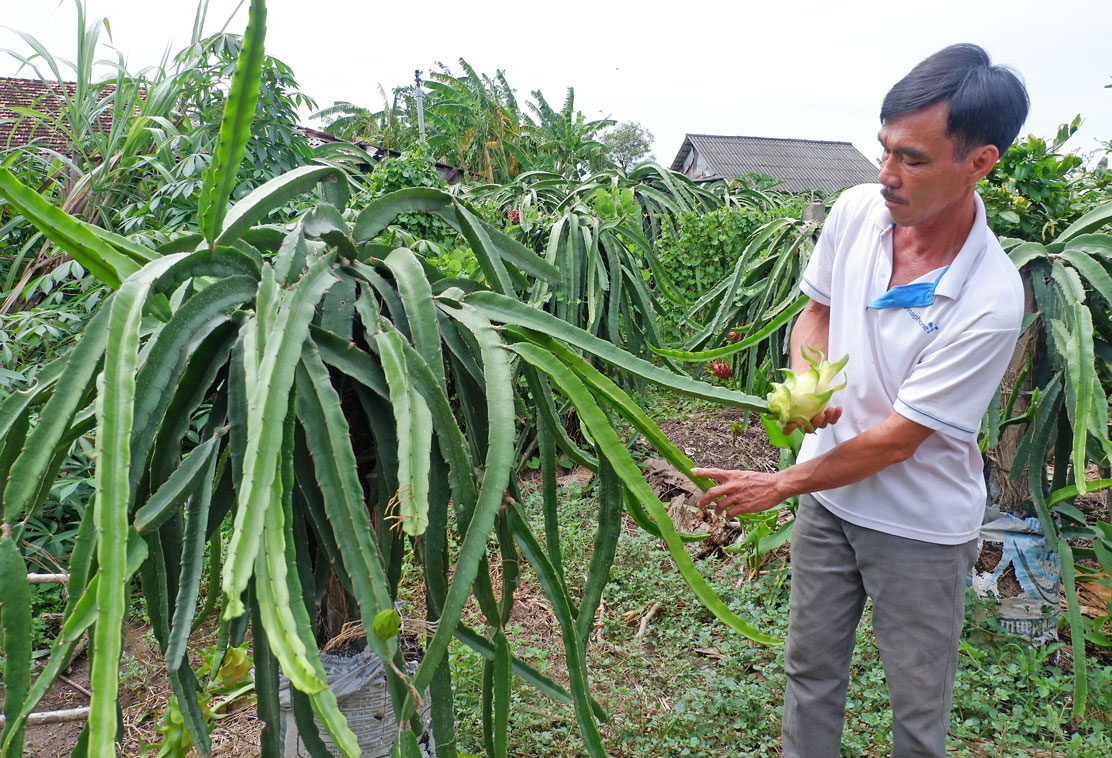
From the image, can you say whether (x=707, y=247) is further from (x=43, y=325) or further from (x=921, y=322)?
(x=921, y=322)

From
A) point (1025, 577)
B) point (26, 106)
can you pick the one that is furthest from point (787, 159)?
point (1025, 577)

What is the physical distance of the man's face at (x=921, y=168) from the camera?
54.7 inches

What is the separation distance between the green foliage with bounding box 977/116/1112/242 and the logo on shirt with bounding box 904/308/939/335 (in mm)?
1404

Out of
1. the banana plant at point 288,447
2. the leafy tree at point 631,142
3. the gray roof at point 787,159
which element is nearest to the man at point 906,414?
the banana plant at point 288,447

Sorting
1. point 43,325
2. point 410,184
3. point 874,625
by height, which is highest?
point 410,184

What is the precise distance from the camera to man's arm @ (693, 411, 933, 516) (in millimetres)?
1447

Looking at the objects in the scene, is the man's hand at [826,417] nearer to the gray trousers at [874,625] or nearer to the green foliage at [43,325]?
the gray trousers at [874,625]

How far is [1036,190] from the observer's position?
263 centimetres

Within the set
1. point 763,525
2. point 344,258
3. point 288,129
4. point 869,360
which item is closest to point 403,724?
point 344,258

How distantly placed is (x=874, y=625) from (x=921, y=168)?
3.09 ft

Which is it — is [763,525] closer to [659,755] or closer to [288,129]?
[659,755]

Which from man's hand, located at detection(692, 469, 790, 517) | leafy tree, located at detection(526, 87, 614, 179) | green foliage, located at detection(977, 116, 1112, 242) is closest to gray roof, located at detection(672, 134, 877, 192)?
leafy tree, located at detection(526, 87, 614, 179)

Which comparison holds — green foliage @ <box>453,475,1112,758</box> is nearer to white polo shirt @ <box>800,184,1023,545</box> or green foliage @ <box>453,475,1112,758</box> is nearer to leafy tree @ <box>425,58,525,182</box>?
white polo shirt @ <box>800,184,1023,545</box>

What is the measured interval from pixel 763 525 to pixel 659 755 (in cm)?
105
